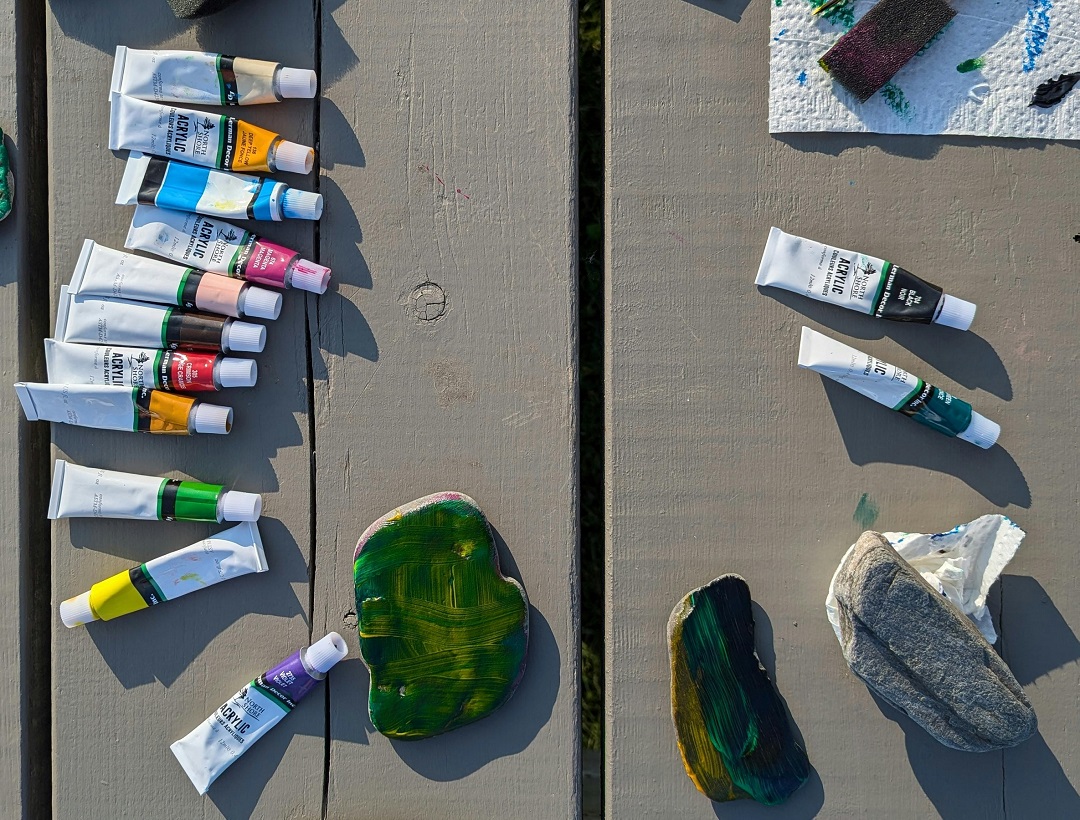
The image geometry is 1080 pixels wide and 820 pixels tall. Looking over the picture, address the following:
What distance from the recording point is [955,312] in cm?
113

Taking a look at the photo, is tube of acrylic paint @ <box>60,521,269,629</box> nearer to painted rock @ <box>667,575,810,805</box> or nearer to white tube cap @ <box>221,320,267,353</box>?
white tube cap @ <box>221,320,267,353</box>

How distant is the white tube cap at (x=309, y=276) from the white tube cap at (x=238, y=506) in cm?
33

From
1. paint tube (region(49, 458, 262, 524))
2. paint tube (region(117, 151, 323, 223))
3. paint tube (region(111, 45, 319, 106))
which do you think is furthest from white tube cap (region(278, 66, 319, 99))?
paint tube (region(49, 458, 262, 524))

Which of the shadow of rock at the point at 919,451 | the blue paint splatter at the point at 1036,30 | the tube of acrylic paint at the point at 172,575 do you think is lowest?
the tube of acrylic paint at the point at 172,575

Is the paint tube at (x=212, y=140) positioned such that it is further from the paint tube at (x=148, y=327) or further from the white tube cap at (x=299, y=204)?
the paint tube at (x=148, y=327)

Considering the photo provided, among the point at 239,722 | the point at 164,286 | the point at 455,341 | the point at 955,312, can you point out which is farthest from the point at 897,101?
the point at 239,722

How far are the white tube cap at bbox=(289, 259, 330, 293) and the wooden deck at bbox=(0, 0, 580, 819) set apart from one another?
0.05 metres

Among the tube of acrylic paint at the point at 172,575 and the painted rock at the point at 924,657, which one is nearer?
the painted rock at the point at 924,657

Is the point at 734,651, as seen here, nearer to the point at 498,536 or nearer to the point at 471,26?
the point at 498,536

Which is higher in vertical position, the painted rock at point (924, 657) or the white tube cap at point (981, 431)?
the white tube cap at point (981, 431)

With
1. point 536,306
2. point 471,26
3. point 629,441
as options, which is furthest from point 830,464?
point 471,26

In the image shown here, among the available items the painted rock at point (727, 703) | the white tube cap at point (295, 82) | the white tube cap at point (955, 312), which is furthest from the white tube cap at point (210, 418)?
the white tube cap at point (955, 312)

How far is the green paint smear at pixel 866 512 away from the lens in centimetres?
118

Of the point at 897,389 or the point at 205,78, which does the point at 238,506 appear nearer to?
the point at 205,78
